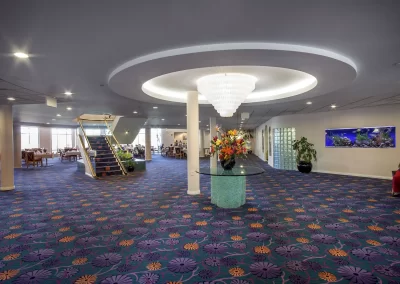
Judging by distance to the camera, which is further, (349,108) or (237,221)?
(349,108)

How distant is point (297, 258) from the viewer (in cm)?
329

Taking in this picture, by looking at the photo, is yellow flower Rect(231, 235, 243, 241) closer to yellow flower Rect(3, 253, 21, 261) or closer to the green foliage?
yellow flower Rect(3, 253, 21, 261)

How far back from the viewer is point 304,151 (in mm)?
12055

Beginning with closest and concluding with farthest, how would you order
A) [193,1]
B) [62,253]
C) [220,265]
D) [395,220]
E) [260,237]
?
1. [193,1]
2. [220,265]
3. [62,253]
4. [260,237]
5. [395,220]

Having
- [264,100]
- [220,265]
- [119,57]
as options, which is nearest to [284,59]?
[119,57]

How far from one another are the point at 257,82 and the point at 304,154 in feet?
22.1

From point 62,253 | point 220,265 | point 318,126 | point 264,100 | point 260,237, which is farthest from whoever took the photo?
point 318,126

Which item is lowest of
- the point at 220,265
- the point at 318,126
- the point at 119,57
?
the point at 220,265

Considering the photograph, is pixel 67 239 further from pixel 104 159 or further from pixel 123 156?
→ pixel 123 156

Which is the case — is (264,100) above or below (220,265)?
above

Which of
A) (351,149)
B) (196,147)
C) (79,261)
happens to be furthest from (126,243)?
(351,149)

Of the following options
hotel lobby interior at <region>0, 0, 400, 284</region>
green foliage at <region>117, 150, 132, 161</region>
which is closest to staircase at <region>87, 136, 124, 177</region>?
green foliage at <region>117, 150, 132, 161</region>

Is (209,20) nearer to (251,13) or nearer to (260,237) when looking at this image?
(251,13)

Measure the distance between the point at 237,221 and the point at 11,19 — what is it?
4.52m
